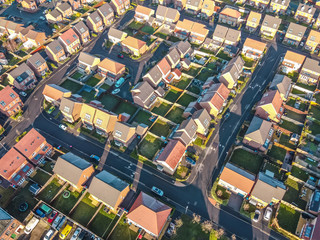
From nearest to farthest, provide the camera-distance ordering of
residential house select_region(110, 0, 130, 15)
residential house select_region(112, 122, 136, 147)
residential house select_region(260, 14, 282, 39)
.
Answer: residential house select_region(112, 122, 136, 147) < residential house select_region(260, 14, 282, 39) < residential house select_region(110, 0, 130, 15)

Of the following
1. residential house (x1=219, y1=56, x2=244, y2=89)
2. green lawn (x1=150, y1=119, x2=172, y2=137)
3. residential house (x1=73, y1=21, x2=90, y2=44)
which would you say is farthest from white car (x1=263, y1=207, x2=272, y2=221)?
residential house (x1=73, y1=21, x2=90, y2=44)

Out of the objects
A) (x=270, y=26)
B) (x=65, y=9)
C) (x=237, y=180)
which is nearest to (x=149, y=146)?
(x=237, y=180)

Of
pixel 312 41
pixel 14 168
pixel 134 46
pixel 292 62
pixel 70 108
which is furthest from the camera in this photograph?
pixel 312 41

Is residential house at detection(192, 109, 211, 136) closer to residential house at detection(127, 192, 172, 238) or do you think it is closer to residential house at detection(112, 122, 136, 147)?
residential house at detection(112, 122, 136, 147)

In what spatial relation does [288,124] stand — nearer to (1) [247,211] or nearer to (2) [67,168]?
(1) [247,211]

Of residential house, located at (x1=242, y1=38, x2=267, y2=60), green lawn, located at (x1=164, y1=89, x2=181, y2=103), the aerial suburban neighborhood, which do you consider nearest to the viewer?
the aerial suburban neighborhood

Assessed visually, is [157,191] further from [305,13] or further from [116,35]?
[305,13]

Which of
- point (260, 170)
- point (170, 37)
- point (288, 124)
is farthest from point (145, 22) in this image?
point (260, 170)
